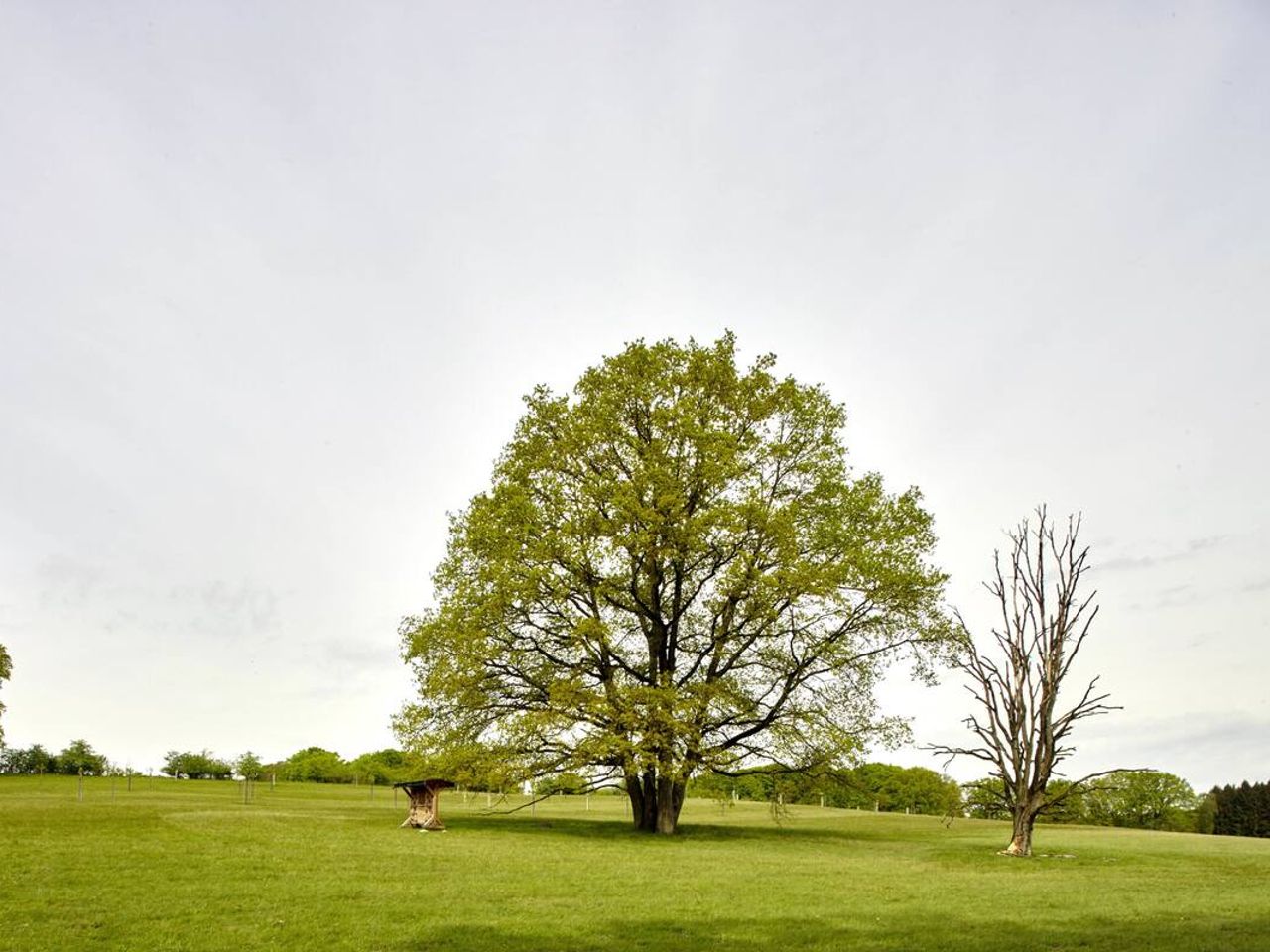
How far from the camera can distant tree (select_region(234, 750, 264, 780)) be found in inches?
3622

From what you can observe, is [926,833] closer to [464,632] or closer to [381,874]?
[464,632]

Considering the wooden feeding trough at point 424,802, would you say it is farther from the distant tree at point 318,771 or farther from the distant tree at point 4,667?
the distant tree at point 318,771

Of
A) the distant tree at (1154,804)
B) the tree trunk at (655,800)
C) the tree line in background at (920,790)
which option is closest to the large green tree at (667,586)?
the tree trunk at (655,800)

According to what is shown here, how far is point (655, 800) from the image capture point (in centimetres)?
3878

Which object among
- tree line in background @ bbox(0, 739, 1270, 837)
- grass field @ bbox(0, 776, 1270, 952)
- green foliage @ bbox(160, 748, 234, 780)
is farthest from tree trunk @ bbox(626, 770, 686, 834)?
green foliage @ bbox(160, 748, 234, 780)

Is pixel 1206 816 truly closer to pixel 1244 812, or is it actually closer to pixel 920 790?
pixel 1244 812

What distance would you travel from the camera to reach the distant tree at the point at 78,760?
316 feet

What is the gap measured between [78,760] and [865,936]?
104653mm

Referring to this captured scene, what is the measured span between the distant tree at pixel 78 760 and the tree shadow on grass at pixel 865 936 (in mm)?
100937

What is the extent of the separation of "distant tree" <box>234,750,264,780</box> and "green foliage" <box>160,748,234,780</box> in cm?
462

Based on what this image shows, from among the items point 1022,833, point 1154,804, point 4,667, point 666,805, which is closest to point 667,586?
point 666,805

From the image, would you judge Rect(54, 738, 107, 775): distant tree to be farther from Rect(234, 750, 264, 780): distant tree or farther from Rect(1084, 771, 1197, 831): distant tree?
Rect(1084, 771, 1197, 831): distant tree

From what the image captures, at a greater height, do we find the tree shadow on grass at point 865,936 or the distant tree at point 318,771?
the tree shadow on grass at point 865,936

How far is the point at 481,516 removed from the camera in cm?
3728
